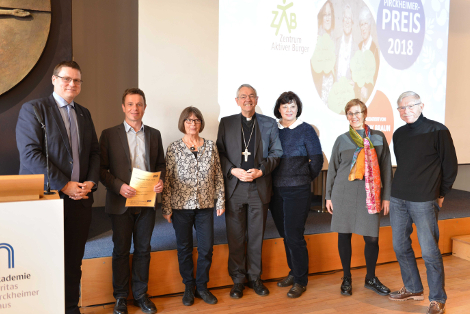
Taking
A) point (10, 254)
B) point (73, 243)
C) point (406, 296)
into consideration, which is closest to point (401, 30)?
point (406, 296)

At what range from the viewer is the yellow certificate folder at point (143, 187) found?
2242 mm

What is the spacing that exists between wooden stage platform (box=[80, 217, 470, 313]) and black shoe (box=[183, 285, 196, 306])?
186 millimetres

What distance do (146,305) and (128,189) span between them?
33.5 inches

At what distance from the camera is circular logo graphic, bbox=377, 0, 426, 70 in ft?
13.5

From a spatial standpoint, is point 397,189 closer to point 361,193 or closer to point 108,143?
point 361,193


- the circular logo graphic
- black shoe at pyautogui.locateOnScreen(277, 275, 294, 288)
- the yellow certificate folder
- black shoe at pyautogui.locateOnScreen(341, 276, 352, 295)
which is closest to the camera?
the yellow certificate folder

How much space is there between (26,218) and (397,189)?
7.62 ft

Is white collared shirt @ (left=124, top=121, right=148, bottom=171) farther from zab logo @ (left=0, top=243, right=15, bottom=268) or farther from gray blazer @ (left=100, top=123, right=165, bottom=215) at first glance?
zab logo @ (left=0, top=243, right=15, bottom=268)

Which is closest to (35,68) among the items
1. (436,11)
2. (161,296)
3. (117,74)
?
(117,74)

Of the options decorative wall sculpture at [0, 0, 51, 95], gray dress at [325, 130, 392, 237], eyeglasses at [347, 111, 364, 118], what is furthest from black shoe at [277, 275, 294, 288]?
decorative wall sculpture at [0, 0, 51, 95]

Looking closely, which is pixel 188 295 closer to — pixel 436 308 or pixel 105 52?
pixel 436 308

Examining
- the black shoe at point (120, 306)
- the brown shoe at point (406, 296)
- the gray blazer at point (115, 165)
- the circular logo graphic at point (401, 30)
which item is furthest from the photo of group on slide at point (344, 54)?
the black shoe at point (120, 306)

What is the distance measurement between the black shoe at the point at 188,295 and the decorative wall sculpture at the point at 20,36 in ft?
6.28

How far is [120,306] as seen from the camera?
2.42 metres
